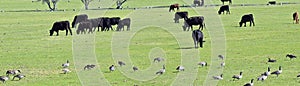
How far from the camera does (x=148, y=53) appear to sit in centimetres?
3170

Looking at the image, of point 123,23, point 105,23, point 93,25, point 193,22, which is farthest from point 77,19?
point 193,22

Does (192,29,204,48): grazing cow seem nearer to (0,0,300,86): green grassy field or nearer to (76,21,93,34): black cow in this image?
(0,0,300,86): green grassy field

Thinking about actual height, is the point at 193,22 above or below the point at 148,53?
above

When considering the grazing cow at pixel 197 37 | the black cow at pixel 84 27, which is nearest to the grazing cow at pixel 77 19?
the black cow at pixel 84 27

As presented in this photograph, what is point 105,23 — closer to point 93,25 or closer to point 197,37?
point 93,25

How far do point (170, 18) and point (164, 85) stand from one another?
36.5 m

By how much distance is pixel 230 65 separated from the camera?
2631 centimetres

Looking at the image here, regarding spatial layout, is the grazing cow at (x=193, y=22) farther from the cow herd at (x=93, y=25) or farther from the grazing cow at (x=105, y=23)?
the grazing cow at (x=105, y=23)

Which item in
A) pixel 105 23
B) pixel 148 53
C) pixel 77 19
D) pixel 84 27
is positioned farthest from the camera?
pixel 77 19

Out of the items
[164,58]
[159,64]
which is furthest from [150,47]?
[159,64]

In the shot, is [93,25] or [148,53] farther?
[93,25]

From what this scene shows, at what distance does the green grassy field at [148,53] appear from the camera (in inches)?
917

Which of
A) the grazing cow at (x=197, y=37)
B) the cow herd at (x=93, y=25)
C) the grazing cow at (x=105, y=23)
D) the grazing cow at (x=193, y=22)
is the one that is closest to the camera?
the grazing cow at (x=197, y=37)

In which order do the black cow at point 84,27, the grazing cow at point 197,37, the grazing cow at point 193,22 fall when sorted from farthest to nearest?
the grazing cow at point 193,22
the black cow at point 84,27
the grazing cow at point 197,37
